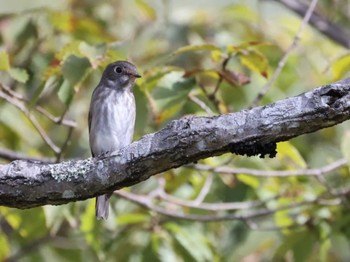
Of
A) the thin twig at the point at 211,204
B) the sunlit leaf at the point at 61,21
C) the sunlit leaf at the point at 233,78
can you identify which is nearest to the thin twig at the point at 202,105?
the sunlit leaf at the point at 233,78

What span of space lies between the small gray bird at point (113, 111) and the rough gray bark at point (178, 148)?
1.42 m

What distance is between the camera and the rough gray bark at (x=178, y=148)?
3.22 metres

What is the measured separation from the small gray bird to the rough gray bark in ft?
4.65

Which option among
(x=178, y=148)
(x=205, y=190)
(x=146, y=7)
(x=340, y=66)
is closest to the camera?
(x=178, y=148)

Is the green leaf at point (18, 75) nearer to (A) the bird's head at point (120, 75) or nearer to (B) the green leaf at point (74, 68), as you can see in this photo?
(B) the green leaf at point (74, 68)

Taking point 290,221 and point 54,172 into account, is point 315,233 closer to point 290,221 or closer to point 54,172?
point 290,221

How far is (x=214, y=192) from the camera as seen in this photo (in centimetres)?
585

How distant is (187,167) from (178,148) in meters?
2.00

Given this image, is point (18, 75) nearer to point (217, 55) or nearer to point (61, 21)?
point (217, 55)

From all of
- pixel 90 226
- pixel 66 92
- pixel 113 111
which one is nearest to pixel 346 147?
pixel 113 111

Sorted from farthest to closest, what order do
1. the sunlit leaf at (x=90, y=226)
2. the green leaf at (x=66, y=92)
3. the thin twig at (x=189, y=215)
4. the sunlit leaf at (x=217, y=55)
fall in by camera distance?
the sunlit leaf at (x=90, y=226) < the thin twig at (x=189, y=215) < the sunlit leaf at (x=217, y=55) < the green leaf at (x=66, y=92)

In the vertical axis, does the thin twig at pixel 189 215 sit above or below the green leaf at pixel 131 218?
below

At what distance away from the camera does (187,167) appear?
5.34 metres

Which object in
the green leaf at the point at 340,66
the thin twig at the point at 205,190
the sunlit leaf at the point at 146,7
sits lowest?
the green leaf at the point at 340,66
